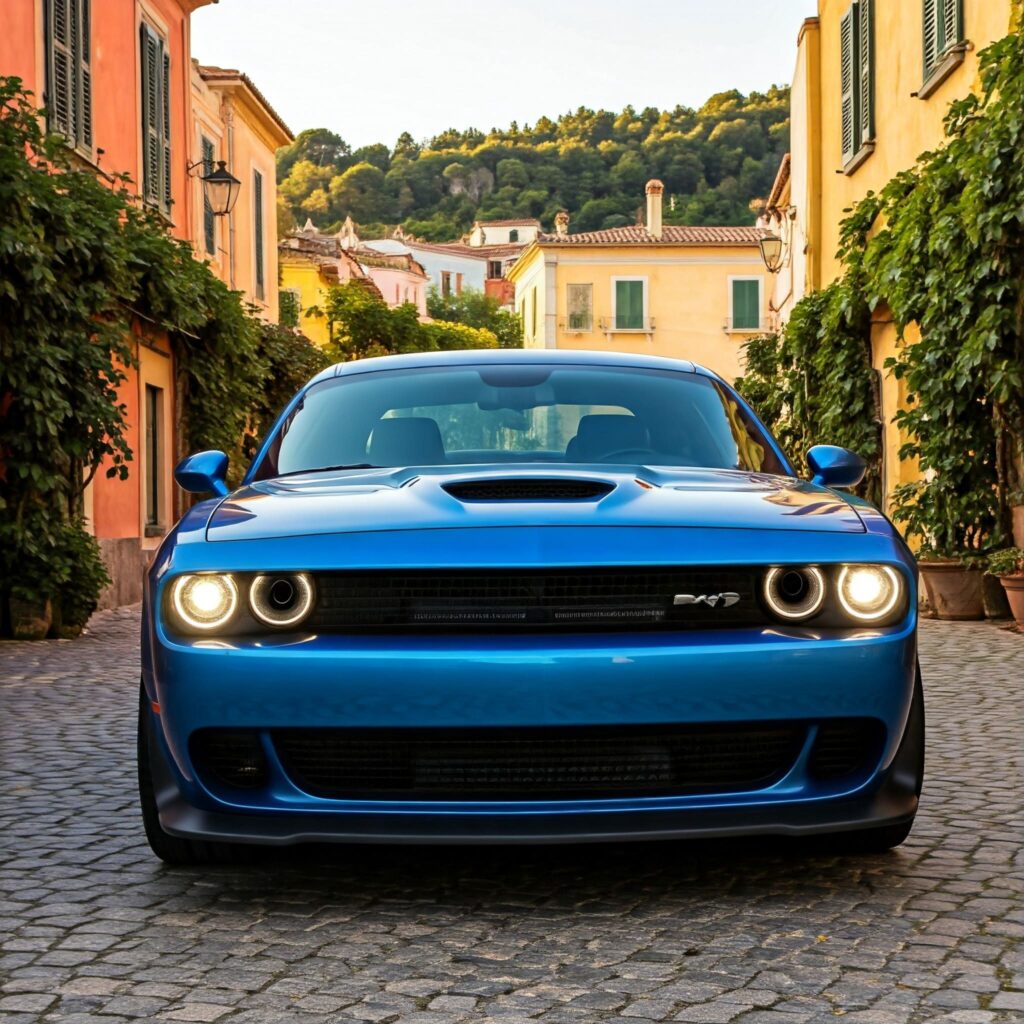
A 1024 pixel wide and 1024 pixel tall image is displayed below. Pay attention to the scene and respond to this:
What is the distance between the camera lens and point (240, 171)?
28312 mm

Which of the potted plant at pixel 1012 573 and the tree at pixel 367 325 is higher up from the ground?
the tree at pixel 367 325

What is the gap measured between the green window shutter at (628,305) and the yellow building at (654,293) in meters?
0.03

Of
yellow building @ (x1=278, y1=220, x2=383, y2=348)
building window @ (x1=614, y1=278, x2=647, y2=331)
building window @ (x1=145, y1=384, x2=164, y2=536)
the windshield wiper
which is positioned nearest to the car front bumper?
the windshield wiper

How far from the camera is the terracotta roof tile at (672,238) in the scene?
189 feet

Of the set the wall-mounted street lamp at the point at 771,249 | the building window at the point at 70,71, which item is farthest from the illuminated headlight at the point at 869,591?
the wall-mounted street lamp at the point at 771,249

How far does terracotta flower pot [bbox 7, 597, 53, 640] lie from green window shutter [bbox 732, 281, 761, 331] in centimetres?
4762

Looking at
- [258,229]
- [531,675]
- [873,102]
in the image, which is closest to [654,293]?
[258,229]

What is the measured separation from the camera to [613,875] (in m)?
4.33

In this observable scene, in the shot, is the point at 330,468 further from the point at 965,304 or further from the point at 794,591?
the point at 965,304

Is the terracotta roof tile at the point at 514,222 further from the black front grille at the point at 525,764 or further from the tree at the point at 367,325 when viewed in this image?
the black front grille at the point at 525,764

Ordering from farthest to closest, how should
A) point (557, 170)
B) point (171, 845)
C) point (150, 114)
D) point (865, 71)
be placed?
1. point (557, 170)
2. point (150, 114)
3. point (865, 71)
4. point (171, 845)

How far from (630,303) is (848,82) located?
124ft

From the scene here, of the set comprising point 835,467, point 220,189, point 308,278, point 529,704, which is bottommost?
point 529,704

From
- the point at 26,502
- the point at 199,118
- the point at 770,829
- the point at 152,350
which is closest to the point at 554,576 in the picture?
the point at 770,829
